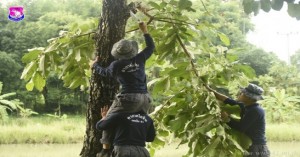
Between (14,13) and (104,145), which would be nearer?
(104,145)

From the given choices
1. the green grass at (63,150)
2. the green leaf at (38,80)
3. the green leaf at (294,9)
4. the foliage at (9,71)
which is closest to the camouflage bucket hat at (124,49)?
the green leaf at (38,80)

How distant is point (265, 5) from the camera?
1.43m

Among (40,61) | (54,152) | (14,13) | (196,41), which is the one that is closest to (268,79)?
(54,152)

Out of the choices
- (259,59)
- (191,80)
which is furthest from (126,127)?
(259,59)

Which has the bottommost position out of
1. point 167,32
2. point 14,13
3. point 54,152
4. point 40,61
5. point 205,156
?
point 54,152

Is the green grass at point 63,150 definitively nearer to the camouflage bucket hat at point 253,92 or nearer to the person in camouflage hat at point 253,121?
the person in camouflage hat at point 253,121

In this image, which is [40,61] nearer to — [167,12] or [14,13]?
[167,12]

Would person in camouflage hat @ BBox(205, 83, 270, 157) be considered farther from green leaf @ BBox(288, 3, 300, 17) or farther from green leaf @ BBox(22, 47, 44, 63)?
green leaf @ BBox(288, 3, 300, 17)

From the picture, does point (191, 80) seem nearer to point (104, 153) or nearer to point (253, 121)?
point (253, 121)

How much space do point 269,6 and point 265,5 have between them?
0.01 m

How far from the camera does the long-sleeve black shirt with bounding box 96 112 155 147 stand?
248 centimetres

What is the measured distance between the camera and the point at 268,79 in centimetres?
1323

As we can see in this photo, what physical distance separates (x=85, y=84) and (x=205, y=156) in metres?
1.36

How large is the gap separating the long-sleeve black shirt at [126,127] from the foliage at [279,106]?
10234 millimetres
